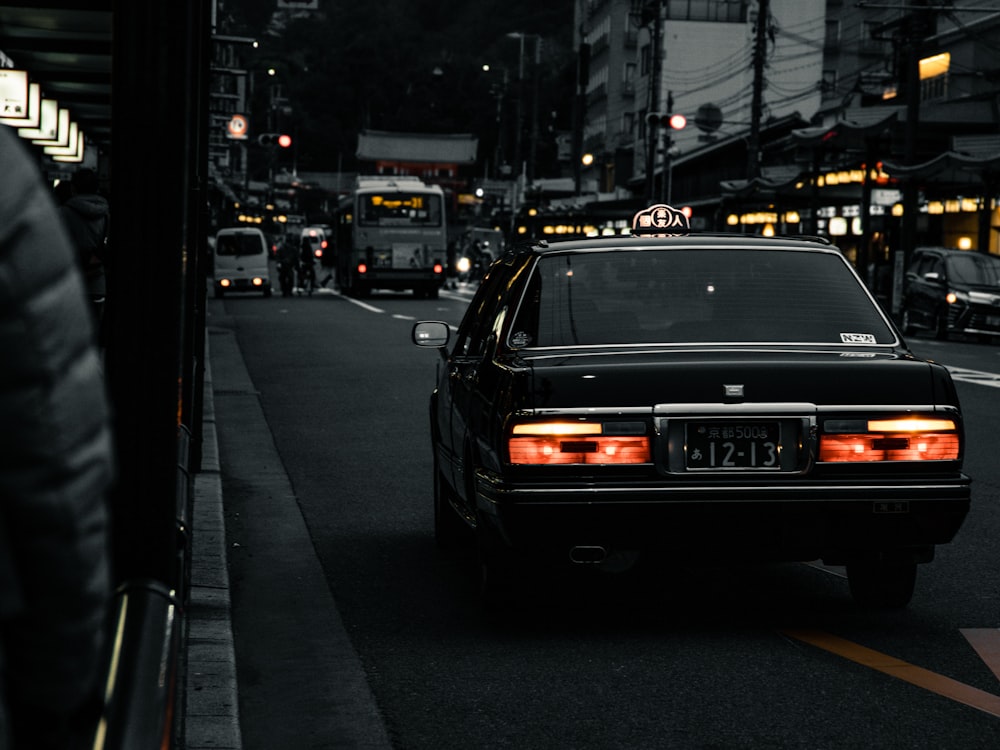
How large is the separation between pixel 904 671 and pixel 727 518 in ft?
2.55

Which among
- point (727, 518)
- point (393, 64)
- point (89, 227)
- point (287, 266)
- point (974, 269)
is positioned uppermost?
point (393, 64)

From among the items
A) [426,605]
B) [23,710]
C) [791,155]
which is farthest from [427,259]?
[23,710]

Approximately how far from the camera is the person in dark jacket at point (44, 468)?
4.30 feet

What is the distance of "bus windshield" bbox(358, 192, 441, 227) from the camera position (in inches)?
1882

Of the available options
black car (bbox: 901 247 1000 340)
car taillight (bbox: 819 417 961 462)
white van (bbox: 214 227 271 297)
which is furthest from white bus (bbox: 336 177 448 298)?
car taillight (bbox: 819 417 961 462)

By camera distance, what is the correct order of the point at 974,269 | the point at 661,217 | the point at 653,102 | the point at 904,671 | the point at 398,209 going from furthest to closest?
the point at 653,102
the point at 398,209
the point at 974,269
the point at 661,217
the point at 904,671

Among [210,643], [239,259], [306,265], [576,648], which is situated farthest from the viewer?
[306,265]

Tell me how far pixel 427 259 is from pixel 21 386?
45.4 metres

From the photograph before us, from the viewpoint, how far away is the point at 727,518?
5621mm

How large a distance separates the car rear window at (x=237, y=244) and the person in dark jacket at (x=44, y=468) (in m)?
43.0

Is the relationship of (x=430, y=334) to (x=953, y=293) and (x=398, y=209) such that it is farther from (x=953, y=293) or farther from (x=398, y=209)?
(x=398, y=209)

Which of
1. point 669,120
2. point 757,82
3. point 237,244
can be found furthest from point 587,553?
point 757,82

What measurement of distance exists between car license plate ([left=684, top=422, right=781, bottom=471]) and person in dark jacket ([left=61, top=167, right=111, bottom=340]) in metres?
7.05

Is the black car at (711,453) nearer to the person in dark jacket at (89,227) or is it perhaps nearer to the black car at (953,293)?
the person in dark jacket at (89,227)
